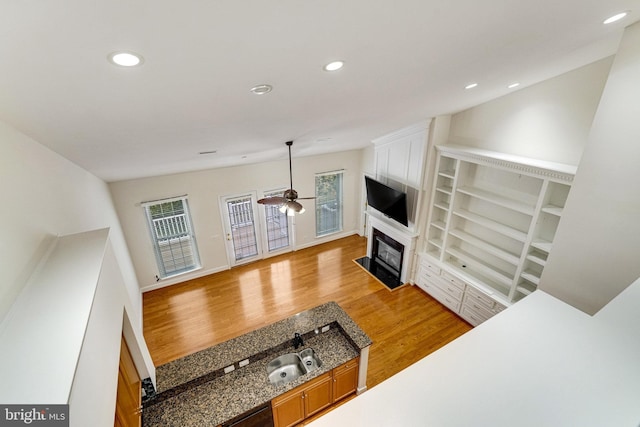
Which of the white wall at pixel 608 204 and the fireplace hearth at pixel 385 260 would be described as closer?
the white wall at pixel 608 204

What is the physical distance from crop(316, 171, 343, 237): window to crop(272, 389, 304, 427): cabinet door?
186 inches

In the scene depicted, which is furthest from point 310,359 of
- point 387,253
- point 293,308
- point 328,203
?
point 328,203

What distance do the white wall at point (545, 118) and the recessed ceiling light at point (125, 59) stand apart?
14.8ft

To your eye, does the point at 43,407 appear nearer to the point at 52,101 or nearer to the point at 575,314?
the point at 52,101

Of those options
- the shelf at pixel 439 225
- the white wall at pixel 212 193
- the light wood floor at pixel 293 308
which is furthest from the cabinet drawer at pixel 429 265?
the white wall at pixel 212 193

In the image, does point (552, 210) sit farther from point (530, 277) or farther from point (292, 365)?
point (292, 365)

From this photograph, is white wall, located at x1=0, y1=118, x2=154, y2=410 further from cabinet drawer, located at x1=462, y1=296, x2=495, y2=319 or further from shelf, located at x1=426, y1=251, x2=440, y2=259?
shelf, located at x1=426, y1=251, x2=440, y2=259

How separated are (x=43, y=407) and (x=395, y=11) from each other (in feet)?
6.38

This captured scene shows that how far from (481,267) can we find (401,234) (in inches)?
59.7

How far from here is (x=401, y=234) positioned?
5.71 m

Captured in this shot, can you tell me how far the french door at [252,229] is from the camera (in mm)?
6484

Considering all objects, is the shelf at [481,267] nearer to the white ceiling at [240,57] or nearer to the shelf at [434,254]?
the shelf at [434,254]

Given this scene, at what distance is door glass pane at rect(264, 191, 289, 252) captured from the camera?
7129 millimetres

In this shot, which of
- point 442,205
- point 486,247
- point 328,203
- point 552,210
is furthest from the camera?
point 328,203
